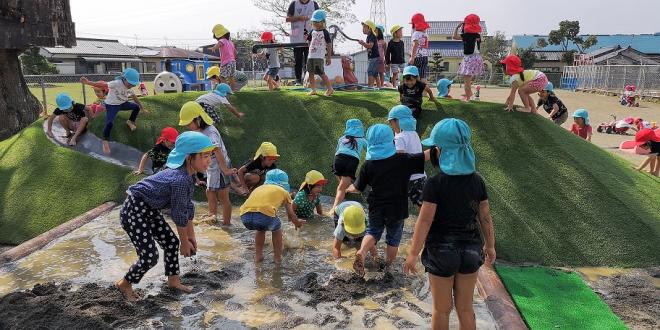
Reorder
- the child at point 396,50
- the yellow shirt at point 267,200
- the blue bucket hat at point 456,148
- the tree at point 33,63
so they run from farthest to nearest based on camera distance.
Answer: the tree at point 33,63, the child at point 396,50, the yellow shirt at point 267,200, the blue bucket hat at point 456,148

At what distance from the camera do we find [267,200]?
4996 millimetres

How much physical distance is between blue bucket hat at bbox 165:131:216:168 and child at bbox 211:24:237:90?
6345 mm

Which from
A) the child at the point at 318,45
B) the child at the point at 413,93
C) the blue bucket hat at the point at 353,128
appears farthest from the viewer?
the child at the point at 318,45

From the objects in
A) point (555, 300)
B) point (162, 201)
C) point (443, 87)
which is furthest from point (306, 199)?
point (443, 87)

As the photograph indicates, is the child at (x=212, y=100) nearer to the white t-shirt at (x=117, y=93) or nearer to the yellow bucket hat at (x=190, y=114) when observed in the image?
the white t-shirt at (x=117, y=93)

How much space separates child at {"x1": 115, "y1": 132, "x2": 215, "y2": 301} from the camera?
3973mm

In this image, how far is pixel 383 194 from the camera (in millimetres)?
4773

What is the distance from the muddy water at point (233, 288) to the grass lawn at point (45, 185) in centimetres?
106

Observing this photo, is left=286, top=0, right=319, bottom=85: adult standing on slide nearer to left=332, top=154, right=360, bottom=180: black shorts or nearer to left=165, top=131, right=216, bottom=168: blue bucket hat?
left=332, top=154, right=360, bottom=180: black shorts

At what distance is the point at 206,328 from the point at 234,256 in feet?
5.56

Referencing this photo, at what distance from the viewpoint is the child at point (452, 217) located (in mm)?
3080

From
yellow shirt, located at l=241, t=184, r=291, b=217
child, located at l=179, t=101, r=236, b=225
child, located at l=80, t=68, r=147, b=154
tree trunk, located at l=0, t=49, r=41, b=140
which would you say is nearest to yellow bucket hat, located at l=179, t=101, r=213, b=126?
child, located at l=179, t=101, r=236, b=225

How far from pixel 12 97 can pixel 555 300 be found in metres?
4.90

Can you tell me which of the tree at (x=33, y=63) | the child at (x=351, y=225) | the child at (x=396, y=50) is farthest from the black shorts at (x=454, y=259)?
the tree at (x=33, y=63)
